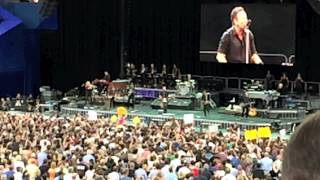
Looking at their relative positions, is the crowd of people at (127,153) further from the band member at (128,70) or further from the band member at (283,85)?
the band member at (128,70)

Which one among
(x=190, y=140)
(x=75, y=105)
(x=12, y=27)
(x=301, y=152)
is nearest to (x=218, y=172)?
(x=190, y=140)

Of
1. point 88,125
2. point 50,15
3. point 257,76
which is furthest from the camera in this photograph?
point 50,15

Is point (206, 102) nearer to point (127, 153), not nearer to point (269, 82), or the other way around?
point (269, 82)

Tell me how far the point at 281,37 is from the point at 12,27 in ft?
39.0

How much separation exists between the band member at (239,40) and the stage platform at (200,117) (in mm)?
2577

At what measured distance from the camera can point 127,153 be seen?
1111 cm

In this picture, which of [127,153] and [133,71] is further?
[133,71]

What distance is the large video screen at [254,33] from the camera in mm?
25375

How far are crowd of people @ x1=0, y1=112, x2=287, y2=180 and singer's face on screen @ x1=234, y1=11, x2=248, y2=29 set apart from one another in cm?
1156

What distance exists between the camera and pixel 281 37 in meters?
25.5

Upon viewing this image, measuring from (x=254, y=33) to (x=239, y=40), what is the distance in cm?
65

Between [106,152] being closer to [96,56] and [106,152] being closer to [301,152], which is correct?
[301,152]

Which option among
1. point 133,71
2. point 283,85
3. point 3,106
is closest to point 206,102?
point 283,85

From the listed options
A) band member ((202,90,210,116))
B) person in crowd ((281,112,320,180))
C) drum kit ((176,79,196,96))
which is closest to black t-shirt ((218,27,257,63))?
drum kit ((176,79,196,96))
